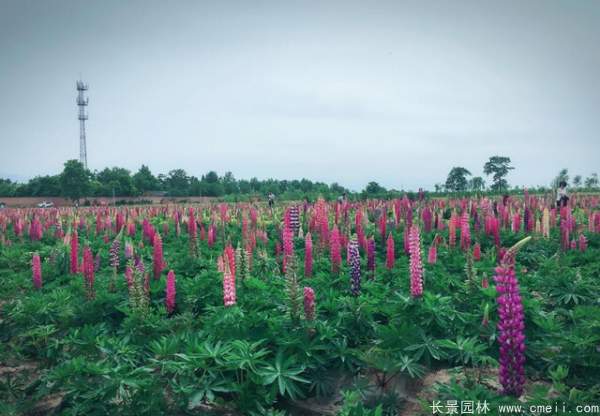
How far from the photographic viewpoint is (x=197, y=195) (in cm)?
6166

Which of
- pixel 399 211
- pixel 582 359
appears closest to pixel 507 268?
pixel 582 359

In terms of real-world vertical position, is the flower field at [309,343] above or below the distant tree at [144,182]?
below

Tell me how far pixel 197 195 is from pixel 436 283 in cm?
5834

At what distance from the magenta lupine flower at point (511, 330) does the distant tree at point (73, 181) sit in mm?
59064

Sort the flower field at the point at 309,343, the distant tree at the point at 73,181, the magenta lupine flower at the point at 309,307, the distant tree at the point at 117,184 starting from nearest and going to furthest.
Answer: the flower field at the point at 309,343 < the magenta lupine flower at the point at 309,307 < the distant tree at the point at 73,181 < the distant tree at the point at 117,184

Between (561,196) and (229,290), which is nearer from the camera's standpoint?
(229,290)

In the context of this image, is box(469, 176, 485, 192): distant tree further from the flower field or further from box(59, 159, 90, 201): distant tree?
box(59, 159, 90, 201): distant tree

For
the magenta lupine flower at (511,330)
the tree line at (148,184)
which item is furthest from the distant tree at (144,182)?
the magenta lupine flower at (511,330)

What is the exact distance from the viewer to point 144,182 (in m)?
67.3

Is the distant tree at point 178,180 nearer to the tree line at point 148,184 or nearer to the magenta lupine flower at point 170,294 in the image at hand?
the tree line at point 148,184

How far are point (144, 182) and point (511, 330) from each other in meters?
69.1

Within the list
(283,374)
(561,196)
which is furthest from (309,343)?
(561,196)

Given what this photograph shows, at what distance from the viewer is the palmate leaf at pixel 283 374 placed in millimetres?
3716

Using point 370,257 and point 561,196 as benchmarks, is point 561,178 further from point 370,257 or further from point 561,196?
point 370,257
